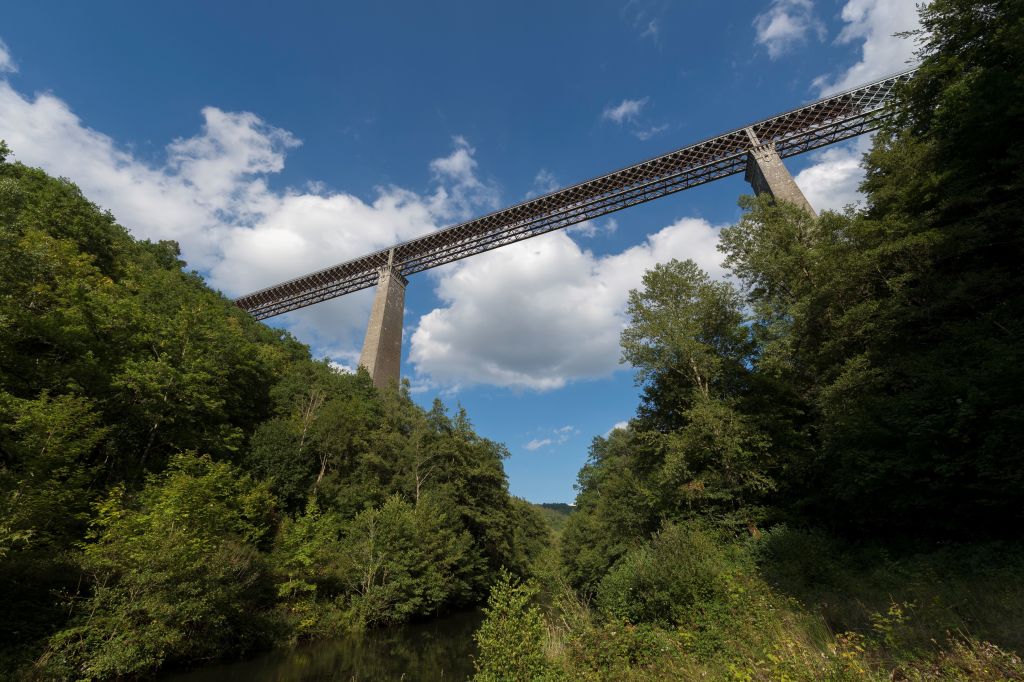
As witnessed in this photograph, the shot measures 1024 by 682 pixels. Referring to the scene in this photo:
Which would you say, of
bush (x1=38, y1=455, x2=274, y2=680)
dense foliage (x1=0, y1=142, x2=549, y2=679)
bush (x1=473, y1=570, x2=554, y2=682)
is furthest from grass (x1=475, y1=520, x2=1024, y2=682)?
dense foliage (x1=0, y1=142, x2=549, y2=679)

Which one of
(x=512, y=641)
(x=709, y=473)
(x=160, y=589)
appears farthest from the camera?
(x=709, y=473)

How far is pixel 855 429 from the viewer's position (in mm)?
11305

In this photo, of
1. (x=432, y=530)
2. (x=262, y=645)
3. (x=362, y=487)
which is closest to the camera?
(x=262, y=645)

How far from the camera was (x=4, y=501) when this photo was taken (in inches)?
357

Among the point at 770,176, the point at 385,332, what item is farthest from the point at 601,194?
the point at 385,332

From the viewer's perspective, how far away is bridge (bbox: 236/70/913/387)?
24.2 m

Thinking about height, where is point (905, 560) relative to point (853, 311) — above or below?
below

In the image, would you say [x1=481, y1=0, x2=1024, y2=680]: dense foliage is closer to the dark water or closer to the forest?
the forest

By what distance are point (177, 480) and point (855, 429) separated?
2094 centimetres

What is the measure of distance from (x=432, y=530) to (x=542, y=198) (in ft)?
83.5

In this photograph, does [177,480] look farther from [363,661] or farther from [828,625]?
[828,625]

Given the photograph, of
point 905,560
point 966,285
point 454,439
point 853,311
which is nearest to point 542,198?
point 454,439

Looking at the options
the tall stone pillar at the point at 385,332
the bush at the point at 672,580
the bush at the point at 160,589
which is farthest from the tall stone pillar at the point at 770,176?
the bush at the point at 160,589

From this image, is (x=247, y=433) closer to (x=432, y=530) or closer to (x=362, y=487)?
(x=362, y=487)
